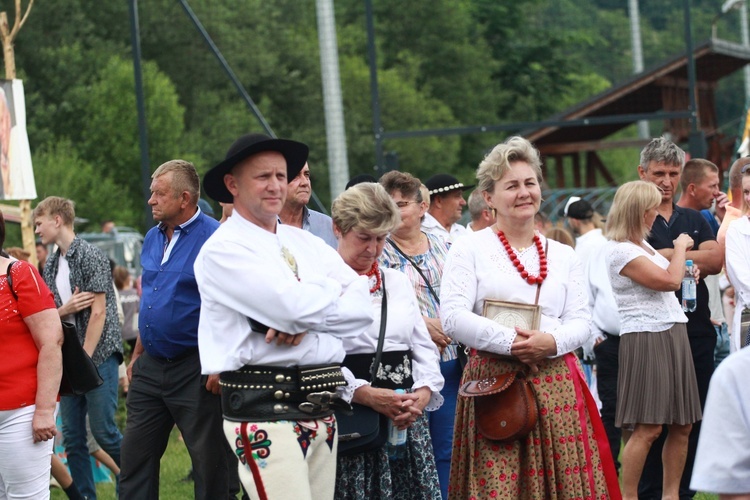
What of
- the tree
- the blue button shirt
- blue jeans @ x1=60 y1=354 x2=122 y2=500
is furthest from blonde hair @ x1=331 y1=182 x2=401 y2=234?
the tree

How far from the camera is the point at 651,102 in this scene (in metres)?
20.5

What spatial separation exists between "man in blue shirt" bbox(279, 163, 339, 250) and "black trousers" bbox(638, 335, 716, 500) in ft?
7.56

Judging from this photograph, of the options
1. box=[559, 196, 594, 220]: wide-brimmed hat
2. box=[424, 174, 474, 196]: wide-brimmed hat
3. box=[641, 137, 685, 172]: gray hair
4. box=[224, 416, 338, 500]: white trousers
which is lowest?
box=[224, 416, 338, 500]: white trousers

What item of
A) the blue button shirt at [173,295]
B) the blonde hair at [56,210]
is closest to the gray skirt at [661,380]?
the blue button shirt at [173,295]

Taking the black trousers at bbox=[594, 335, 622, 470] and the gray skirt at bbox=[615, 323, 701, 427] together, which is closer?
the gray skirt at bbox=[615, 323, 701, 427]

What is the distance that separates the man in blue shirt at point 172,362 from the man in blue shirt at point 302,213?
412 millimetres

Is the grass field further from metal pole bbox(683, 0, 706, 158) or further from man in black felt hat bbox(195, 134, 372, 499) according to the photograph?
metal pole bbox(683, 0, 706, 158)

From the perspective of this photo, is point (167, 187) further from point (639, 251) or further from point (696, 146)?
point (696, 146)

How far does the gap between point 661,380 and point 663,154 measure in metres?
1.36

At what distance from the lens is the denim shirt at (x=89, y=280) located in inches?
301

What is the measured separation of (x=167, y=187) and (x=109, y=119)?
120 feet

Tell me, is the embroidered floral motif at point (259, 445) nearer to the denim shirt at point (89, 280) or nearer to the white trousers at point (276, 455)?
the white trousers at point (276, 455)

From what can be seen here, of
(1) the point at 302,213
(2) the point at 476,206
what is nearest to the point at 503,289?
(1) the point at 302,213

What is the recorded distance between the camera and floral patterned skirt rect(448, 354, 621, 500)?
16.5 ft
